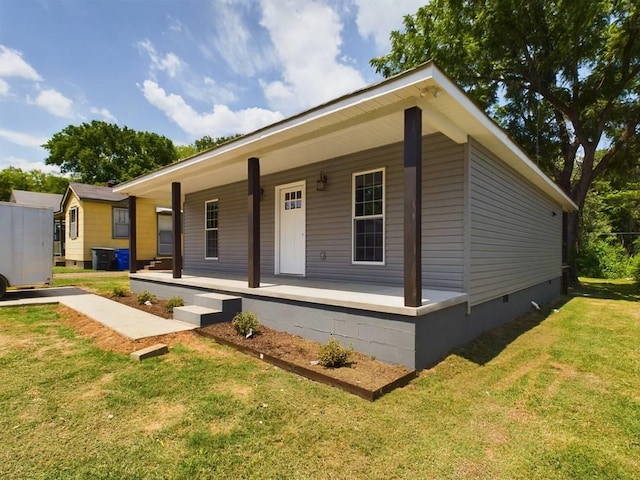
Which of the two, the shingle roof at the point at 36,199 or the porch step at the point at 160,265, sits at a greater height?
the shingle roof at the point at 36,199

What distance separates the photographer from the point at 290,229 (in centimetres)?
744

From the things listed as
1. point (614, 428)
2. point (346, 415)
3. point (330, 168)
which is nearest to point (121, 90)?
point (330, 168)

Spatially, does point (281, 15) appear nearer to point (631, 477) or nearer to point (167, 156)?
point (631, 477)

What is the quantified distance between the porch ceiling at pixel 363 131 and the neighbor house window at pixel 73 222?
11320mm

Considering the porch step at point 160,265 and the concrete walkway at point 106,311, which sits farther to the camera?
the porch step at point 160,265

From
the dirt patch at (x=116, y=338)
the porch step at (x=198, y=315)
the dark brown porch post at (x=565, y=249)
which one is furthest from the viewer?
the dark brown porch post at (x=565, y=249)

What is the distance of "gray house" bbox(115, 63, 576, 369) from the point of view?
3.74 m

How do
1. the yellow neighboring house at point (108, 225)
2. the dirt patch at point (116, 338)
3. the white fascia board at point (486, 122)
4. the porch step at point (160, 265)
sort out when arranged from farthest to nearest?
1. the yellow neighboring house at point (108, 225)
2. the porch step at point (160, 265)
3. the dirt patch at point (116, 338)
4. the white fascia board at point (486, 122)

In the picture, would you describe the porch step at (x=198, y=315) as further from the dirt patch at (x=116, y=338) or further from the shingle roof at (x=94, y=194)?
the shingle roof at (x=94, y=194)

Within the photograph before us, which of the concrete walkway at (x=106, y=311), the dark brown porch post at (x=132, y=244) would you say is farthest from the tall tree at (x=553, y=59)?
the concrete walkway at (x=106, y=311)

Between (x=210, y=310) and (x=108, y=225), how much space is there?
13558mm

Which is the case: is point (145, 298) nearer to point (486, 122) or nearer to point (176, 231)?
point (176, 231)

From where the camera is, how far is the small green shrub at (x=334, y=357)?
3592mm

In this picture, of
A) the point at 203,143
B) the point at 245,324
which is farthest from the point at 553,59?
the point at 203,143
